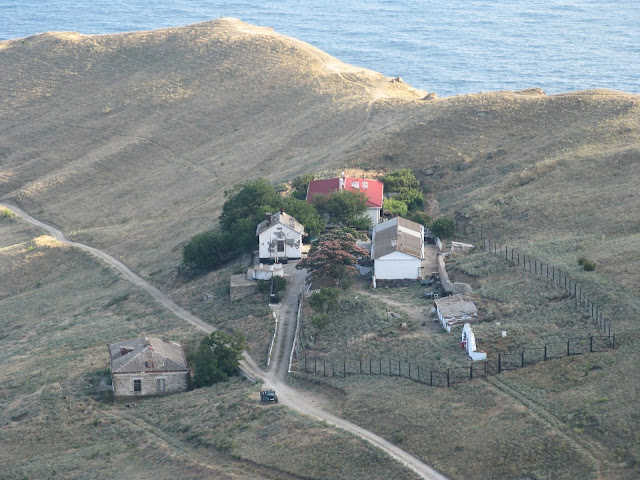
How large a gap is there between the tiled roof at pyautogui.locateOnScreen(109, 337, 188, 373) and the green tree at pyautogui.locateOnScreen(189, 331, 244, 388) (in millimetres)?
1154

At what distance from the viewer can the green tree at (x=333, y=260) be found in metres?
68.3

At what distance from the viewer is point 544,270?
209ft

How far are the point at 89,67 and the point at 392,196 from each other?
85.4m

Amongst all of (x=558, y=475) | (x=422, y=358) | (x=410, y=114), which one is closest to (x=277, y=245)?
(x=422, y=358)

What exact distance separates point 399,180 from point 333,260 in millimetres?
23327

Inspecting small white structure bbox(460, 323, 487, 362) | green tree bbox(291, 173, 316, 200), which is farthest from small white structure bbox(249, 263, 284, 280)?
small white structure bbox(460, 323, 487, 362)

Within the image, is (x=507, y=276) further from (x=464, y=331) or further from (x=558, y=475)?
(x=558, y=475)

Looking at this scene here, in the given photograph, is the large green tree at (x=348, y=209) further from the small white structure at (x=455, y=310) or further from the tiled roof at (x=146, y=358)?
the tiled roof at (x=146, y=358)

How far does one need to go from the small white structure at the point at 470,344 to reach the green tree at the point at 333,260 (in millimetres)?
14608

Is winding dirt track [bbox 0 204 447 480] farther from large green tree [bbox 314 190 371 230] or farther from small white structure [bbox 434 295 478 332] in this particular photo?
large green tree [bbox 314 190 371 230]

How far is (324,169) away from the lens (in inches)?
3917

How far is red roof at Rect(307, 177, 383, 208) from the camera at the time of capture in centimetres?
8288

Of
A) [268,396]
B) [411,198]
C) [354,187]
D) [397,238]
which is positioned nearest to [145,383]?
[268,396]

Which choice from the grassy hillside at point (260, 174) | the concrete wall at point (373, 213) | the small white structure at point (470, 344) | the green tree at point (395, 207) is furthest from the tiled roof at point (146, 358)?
the green tree at point (395, 207)
